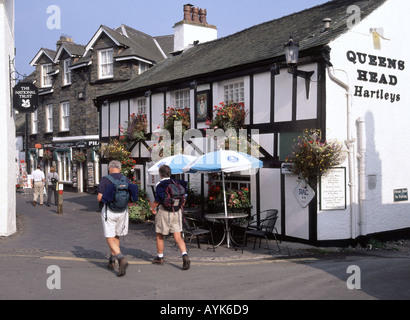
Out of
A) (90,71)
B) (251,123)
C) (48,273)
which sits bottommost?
(48,273)

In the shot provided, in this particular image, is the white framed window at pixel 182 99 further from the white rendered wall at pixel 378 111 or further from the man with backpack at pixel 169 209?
the man with backpack at pixel 169 209

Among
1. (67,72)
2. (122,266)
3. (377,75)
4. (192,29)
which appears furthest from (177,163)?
(67,72)

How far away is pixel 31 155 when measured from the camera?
30.5 m

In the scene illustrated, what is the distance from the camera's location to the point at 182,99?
47.1ft

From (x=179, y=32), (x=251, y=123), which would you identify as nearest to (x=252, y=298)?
(x=251, y=123)

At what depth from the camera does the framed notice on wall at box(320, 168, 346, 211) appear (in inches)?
385

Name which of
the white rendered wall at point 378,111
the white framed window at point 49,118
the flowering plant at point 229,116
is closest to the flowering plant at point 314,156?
the white rendered wall at point 378,111

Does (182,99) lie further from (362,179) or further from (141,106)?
(362,179)

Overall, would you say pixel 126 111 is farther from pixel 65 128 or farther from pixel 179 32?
pixel 65 128

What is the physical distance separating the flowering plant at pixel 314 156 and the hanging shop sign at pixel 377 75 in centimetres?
173

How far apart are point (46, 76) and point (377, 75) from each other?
79.9ft

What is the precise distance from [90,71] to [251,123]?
15.7 metres

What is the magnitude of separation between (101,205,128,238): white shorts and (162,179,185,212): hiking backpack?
76 cm
